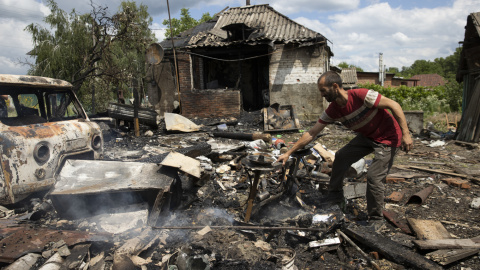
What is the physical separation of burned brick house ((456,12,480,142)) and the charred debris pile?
494 centimetres

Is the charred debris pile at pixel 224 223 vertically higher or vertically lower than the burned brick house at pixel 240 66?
lower

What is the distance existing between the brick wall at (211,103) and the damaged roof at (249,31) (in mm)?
2239

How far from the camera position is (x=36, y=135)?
361 cm

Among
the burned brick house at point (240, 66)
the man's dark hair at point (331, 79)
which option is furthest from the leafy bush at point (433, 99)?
the man's dark hair at point (331, 79)

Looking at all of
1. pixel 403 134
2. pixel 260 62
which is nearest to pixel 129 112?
pixel 260 62

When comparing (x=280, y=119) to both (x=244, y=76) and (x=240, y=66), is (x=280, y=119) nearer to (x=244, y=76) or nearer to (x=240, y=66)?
(x=240, y=66)

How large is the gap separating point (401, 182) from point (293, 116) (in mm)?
5932

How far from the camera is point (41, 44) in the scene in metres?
16.5

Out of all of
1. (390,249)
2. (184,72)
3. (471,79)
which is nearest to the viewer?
(390,249)

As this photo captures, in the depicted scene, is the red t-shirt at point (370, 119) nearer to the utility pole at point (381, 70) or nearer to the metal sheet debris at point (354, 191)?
the metal sheet debris at point (354, 191)

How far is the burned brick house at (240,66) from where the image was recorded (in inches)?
488

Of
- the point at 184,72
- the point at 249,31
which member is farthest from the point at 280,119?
the point at 184,72

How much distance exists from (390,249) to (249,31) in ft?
40.4

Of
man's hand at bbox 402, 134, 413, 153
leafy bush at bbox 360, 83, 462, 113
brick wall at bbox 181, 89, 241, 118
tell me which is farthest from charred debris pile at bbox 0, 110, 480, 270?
leafy bush at bbox 360, 83, 462, 113
